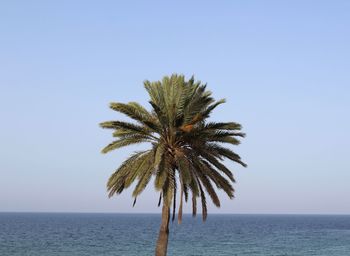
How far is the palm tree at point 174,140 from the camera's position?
86.8 feet

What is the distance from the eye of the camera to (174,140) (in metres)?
27.2

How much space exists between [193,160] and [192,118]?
2.08 m

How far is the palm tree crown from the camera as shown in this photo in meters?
26.4

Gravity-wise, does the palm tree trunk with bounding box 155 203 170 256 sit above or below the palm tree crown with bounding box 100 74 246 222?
below

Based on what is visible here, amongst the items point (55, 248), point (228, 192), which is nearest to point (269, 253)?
point (55, 248)

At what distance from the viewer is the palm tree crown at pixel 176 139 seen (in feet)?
86.6

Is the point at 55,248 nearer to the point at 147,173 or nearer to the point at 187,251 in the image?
the point at 187,251

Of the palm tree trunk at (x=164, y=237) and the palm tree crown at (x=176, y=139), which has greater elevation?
the palm tree crown at (x=176, y=139)

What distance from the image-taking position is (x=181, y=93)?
2694 centimetres

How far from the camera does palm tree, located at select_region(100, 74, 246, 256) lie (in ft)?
86.8

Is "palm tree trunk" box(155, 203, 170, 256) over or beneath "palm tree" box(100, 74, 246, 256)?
beneath

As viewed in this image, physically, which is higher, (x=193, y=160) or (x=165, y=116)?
(x=165, y=116)

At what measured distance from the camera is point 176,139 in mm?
27234

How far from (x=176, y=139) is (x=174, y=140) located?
0.44 feet
